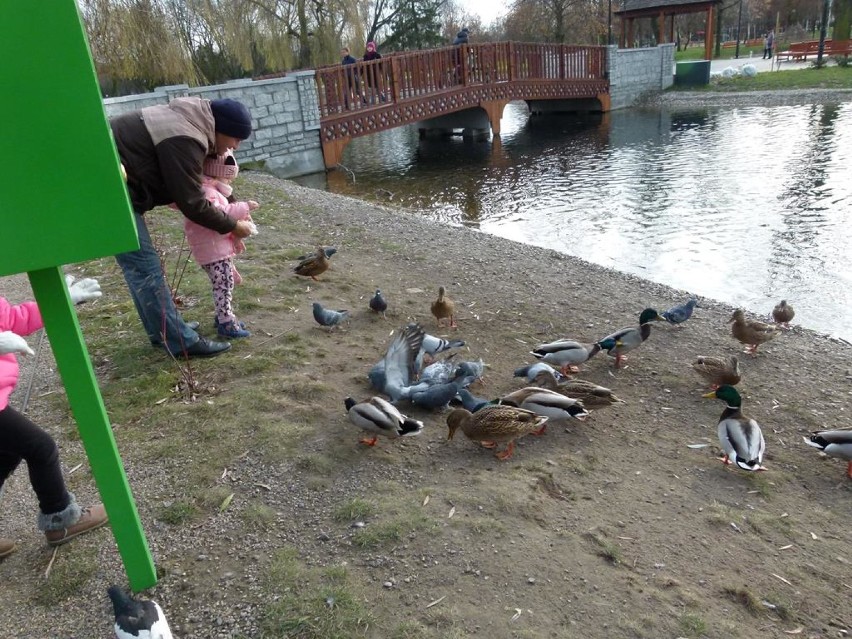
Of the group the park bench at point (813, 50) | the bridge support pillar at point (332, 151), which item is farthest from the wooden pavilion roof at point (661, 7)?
the bridge support pillar at point (332, 151)

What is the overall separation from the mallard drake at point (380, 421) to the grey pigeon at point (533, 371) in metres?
1.30

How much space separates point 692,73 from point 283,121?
2423 cm

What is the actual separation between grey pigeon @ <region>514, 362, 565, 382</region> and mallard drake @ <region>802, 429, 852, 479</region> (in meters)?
1.80

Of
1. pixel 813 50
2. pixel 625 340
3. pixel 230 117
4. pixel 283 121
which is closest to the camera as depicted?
pixel 230 117

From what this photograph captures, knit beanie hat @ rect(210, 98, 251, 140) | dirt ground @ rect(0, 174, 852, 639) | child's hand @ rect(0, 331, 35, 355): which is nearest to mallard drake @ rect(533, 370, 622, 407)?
dirt ground @ rect(0, 174, 852, 639)

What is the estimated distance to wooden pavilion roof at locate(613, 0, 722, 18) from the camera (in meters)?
37.1

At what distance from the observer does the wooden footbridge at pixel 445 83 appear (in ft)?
60.4

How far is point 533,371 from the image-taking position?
5152 millimetres

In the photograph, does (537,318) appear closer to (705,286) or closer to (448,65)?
(705,286)

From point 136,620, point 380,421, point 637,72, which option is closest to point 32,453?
point 136,620

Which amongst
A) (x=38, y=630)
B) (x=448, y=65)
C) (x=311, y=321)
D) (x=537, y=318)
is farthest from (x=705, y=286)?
(x=448, y=65)

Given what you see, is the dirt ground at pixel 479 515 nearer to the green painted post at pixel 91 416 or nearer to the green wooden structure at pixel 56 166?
the green painted post at pixel 91 416

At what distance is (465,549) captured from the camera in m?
3.24

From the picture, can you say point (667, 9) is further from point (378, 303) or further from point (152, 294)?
point (152, 294)
